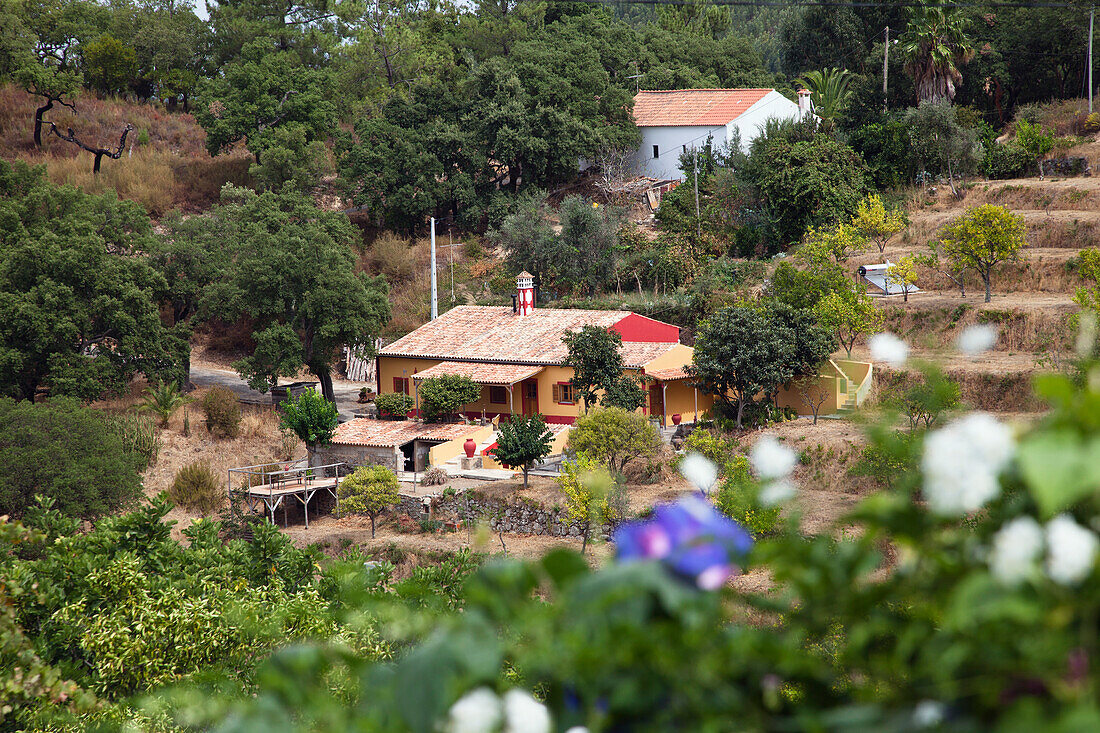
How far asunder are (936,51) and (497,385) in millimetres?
20877

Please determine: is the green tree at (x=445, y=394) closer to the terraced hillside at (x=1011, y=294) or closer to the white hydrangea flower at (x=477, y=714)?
the terraced hillside at (x=1011, y=294)

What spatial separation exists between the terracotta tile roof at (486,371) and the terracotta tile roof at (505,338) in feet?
0.58

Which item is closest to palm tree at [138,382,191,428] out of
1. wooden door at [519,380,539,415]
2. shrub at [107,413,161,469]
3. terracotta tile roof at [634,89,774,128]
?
shrub at [107,413,161,469]

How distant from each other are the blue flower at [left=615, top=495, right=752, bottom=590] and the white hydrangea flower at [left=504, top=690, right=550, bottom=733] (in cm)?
30

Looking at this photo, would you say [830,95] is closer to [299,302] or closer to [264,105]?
[299,302]

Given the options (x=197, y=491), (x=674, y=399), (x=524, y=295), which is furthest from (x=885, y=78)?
(x=197, y=491)

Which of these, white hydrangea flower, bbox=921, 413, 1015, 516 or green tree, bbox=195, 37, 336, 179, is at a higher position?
green tree, bbox=195, 37, 336, 179

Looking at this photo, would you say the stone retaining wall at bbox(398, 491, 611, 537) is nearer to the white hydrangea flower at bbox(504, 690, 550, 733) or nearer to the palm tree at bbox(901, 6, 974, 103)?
the white hydrangea flower at bbox(504, 690, 550, 733)

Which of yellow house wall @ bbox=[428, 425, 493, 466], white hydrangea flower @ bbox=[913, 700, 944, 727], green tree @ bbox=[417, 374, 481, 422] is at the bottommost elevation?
yellow house wall @ bbox=[428, 425, 493, 466]

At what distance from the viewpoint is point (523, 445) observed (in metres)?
20.2

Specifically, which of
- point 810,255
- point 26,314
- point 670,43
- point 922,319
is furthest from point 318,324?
point 670,43

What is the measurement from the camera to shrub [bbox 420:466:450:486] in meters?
21.8

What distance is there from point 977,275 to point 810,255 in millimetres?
4794

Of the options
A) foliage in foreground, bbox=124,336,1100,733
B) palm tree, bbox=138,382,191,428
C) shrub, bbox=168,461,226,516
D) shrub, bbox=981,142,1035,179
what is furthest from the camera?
shrub, bbox=981,142,1035,179
